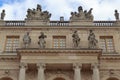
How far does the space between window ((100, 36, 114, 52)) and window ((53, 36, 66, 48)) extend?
380 centimetres

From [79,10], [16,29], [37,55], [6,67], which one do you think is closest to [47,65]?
[37,55]

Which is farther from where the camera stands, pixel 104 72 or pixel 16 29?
pixel 16 29

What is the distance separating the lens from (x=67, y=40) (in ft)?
97.3

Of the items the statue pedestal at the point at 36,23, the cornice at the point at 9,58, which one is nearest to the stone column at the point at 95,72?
the cornice at the point at 9,58

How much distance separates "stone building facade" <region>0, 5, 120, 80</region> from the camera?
26.8 m

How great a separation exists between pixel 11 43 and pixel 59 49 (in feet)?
18.4

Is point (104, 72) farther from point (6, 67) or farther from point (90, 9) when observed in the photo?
point (6, 67)

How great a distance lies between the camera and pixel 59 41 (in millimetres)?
29891

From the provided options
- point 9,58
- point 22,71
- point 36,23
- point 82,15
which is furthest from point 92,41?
point 9,58

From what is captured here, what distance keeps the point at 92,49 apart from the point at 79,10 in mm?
6340

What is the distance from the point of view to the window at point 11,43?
29355mm

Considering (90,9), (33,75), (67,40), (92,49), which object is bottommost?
(33,75)

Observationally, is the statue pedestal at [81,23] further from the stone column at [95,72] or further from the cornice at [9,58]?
the cornice at [9,58]

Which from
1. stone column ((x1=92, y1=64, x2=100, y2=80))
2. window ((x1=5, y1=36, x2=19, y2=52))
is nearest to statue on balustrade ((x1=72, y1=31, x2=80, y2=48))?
stone column ((x1=92, y1=64, x2=100, y2=80))
